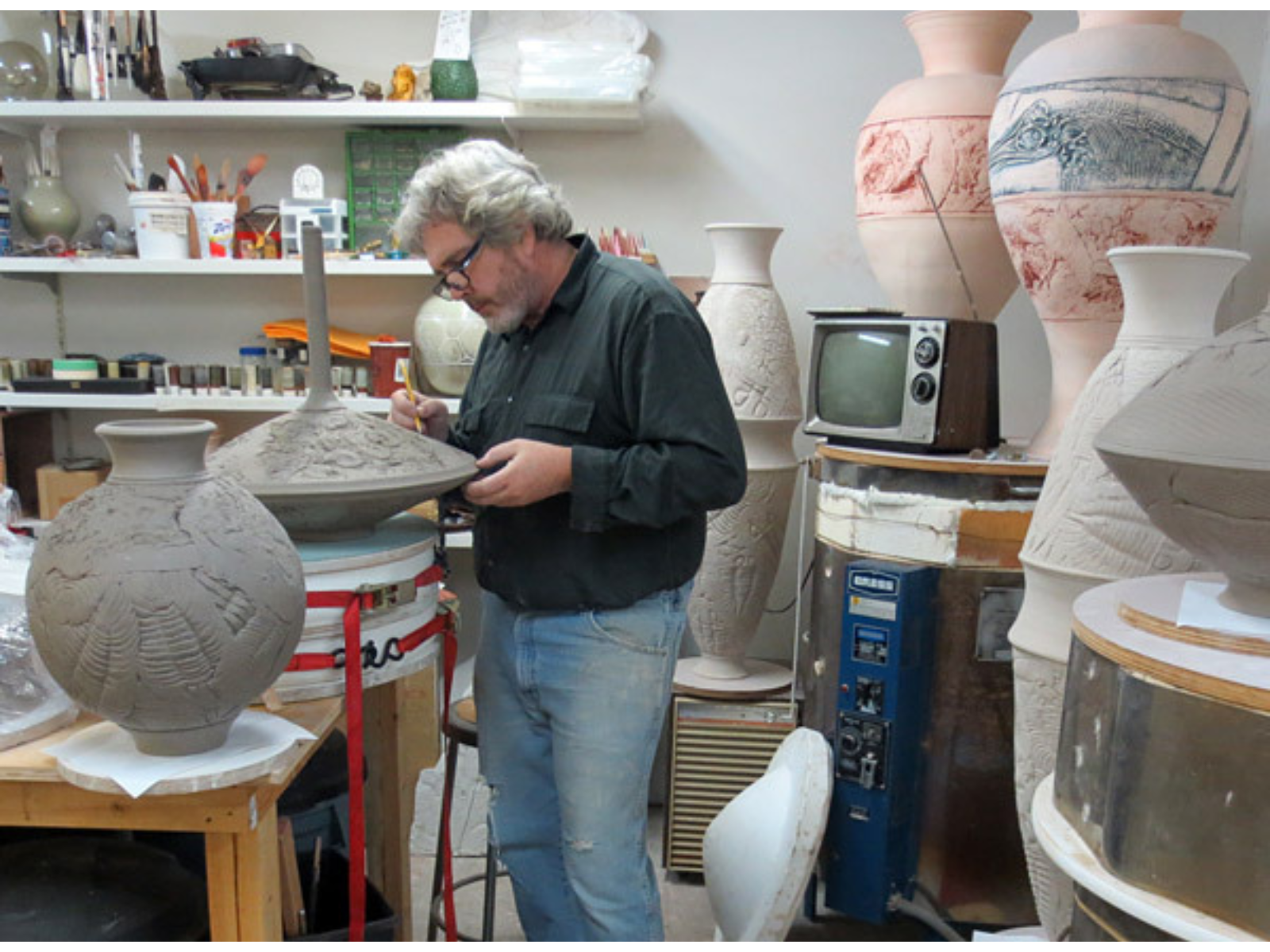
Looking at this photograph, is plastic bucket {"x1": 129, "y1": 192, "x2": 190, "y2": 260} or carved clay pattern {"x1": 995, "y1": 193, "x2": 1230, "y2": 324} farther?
plastic bucket {"x1": 129, "y1": 192, "x2": 190, "y2": 260}

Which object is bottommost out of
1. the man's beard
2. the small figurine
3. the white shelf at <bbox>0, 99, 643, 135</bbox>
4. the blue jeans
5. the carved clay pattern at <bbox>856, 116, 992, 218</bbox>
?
the blue jeans

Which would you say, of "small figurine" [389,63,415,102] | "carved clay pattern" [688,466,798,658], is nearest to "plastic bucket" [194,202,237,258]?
"small figurine" [389,63,415,102]

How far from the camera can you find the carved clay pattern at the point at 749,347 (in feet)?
8.23

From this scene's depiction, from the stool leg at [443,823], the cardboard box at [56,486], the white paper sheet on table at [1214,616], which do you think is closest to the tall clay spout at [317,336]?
the stool leg at [443,823]

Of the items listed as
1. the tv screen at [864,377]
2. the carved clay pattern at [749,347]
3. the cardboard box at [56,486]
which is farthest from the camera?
the cardboard box at [56,486]

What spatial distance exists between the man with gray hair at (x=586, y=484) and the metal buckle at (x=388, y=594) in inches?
6.8

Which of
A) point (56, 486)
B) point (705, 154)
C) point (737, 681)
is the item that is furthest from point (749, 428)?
point (56, 486)

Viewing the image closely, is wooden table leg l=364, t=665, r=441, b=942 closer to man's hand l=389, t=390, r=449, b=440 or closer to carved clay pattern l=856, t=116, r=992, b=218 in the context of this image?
man's hand l=389, t=390, r=449, b=440

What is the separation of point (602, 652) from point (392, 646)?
34cm

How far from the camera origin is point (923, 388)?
2.03m

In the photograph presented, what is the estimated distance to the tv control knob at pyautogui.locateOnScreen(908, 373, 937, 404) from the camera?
6.64 ft

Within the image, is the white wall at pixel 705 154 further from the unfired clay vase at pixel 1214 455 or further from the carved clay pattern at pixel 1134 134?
the unfired clay vase at pixel 1214 455

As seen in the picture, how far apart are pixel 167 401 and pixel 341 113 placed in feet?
3.35

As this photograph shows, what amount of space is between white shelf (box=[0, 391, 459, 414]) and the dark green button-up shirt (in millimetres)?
1339
